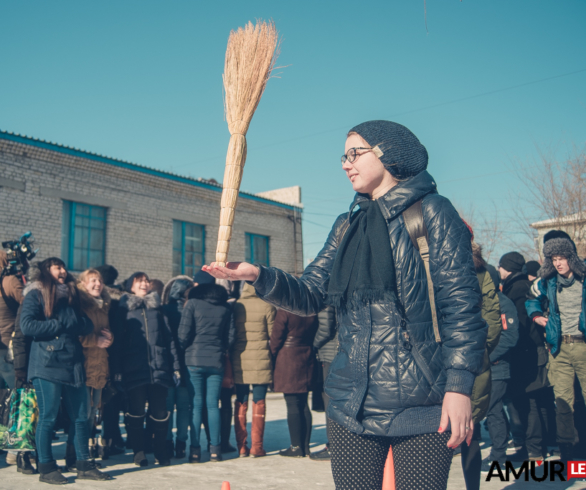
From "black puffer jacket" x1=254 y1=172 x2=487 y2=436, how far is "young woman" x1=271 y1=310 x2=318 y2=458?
4500 millimetres

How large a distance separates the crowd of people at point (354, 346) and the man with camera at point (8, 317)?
0.05 ft

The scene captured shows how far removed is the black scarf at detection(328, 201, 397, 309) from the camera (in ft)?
7.13

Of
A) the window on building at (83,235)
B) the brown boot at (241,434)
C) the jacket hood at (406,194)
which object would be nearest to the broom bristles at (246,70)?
the jacket hood at (406,194)

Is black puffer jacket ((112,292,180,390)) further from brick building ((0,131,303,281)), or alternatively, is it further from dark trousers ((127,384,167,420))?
brick building ((0,131,303,281))

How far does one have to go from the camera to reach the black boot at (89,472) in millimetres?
5535

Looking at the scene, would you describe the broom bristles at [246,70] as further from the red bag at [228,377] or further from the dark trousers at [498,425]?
the red bag at [228,377]

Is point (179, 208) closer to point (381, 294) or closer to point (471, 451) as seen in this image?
point (471, 451)

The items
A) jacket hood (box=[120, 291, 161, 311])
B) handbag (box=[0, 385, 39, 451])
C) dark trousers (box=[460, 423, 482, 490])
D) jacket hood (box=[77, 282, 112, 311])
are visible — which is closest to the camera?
dark trousers (box=[460, 423, 482, 490])

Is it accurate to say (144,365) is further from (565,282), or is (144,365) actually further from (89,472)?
(565,282)

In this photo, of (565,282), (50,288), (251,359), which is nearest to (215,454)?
(251,359)

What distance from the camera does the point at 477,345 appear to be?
6.78 feet

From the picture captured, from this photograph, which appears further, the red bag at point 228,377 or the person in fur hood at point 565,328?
the red bag at point 228,377

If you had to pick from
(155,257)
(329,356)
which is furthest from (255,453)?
(155,257)

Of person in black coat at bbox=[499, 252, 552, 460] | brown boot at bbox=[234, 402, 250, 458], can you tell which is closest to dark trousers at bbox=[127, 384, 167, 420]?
brown boot at bbox=[234, 402, 250, 458]
